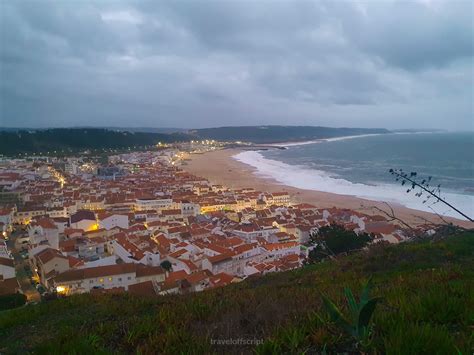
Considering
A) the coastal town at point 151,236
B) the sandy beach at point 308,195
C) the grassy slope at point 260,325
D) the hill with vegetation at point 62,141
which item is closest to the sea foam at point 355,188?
the sandy beach at point 308,195

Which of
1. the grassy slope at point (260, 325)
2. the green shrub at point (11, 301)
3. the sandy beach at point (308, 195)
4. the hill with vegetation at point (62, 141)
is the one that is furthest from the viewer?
the hill with vegetation at point (62, 141)

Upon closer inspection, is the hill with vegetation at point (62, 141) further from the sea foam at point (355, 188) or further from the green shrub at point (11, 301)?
the green shrub at point (11, 301)

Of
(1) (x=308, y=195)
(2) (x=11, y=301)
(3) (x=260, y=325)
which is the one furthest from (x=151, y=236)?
(3) (x=260, y=325)

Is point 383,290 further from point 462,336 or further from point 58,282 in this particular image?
point 58,282

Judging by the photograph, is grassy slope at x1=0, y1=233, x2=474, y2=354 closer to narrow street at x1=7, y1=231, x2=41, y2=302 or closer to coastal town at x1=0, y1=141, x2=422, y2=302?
coastal town at x1=0, y1=141, x2=422, y2=302

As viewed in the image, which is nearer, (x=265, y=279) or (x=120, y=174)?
(x=265, y=279)

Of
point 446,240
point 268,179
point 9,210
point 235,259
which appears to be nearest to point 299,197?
point 268,179

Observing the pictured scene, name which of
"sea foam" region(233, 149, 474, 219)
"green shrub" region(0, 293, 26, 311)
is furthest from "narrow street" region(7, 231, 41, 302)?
"sea foam" region(233, 149, 474, 219)

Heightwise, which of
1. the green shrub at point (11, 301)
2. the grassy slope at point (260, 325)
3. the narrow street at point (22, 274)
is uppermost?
the grassy slope at point (260, 325)
